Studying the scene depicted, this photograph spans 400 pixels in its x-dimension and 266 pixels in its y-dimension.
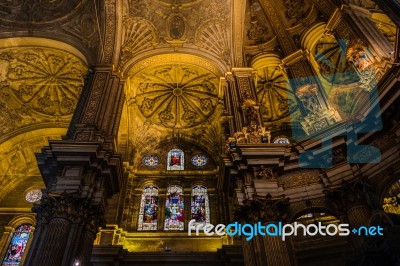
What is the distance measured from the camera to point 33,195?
63.5 feet

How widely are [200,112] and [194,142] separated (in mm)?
1735

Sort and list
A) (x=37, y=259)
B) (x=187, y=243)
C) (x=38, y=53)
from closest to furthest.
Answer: (x=37, y=259)
(x=187, y=243)
(x=38, y=53)

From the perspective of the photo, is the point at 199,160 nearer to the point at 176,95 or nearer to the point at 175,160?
the point at 175,160

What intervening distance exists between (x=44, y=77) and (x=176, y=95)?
6.86 m

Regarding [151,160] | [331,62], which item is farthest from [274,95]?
[151,160]

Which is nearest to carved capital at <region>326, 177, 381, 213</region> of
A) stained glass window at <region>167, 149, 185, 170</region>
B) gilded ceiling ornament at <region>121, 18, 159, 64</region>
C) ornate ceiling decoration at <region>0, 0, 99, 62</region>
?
stained glass window at <region>167, 149, 185, 170</region>

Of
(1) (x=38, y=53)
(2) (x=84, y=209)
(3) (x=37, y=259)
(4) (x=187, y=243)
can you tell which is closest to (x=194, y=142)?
(4) (x=187, y=243)

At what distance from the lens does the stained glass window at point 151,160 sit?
19836mm

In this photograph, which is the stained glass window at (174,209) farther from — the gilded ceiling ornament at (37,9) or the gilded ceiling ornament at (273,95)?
the gilded ceiling ornament at (37,9)

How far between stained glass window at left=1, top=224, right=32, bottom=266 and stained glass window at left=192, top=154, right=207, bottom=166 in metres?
8.72

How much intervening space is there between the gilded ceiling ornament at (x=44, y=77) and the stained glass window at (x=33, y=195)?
13.7ft

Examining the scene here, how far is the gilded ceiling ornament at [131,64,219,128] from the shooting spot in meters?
19.2

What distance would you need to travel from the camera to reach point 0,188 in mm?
19266

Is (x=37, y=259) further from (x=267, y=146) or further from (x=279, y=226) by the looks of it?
(x=267, y=146)
